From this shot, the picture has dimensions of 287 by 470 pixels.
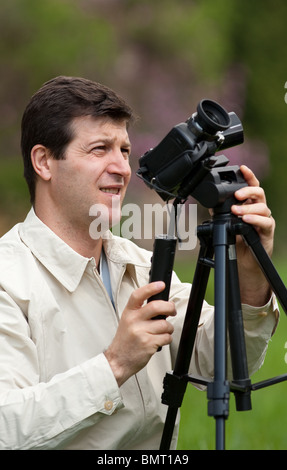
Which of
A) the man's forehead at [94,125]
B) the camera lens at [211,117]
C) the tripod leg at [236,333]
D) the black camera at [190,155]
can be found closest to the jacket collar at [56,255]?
the man's forehead at [94,125]

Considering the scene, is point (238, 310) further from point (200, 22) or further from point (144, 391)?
point (200, 22)

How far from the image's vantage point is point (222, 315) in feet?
7.27

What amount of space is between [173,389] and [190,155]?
2.71 feet

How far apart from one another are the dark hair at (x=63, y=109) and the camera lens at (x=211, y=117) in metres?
0.57

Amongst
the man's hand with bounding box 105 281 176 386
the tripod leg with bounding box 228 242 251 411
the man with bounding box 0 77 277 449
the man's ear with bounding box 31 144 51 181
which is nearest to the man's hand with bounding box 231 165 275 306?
the man with bounding box 0 77 277 449

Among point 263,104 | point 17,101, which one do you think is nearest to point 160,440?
point 17,101

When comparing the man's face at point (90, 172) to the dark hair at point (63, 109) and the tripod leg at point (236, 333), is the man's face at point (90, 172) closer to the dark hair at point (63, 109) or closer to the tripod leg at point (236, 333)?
the dark hair at point (63, 109)

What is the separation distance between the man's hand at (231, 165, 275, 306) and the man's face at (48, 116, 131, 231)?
0.52 meters

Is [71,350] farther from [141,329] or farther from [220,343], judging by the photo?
[220,343]

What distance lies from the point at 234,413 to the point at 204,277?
2.92 metres

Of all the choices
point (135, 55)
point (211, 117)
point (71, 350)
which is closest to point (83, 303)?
point (71, 350)

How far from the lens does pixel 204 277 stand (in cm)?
248

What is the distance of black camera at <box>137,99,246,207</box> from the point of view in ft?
7.44

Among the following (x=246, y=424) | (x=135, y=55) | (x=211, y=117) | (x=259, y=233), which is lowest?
(x=259, y=233)
